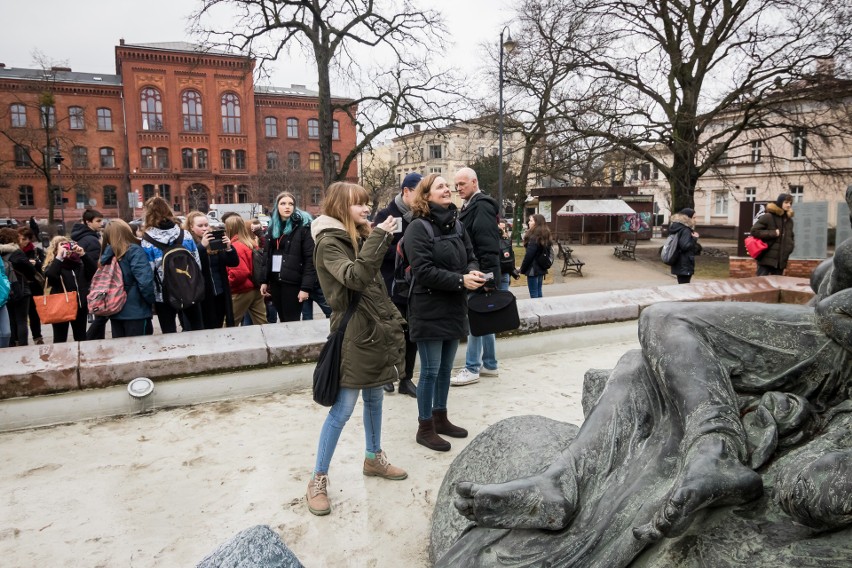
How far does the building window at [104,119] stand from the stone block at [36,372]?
50.3 metres

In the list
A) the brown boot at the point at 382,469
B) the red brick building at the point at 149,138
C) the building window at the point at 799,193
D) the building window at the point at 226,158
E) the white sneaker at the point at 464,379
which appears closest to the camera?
the brown boot at the point at 382,469

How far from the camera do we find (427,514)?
3029mm

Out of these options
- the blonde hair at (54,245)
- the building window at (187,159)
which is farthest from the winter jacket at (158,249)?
the building window at (187,159)

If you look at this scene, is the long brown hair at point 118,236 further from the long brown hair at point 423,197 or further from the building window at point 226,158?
the building window at point 226,158

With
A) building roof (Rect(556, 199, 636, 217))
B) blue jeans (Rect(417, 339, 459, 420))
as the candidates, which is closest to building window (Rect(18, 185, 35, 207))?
building roof (Rect(556, 199, 636, 217))

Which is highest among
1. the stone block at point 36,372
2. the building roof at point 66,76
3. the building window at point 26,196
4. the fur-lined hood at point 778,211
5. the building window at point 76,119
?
the building roof at point 66,76

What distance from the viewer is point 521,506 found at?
5.86 feet

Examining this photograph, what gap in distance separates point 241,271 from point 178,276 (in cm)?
109

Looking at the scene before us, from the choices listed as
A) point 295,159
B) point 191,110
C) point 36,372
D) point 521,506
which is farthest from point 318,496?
point 295,159

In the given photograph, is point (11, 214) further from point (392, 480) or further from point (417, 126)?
point (392, 480)

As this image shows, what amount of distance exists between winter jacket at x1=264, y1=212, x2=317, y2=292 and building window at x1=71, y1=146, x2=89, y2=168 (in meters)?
49.0

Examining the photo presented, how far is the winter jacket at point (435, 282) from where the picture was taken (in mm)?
3707

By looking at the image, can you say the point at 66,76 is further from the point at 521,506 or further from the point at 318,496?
the point at 521,506

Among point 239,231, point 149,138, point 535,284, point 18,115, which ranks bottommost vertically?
point 535,284
